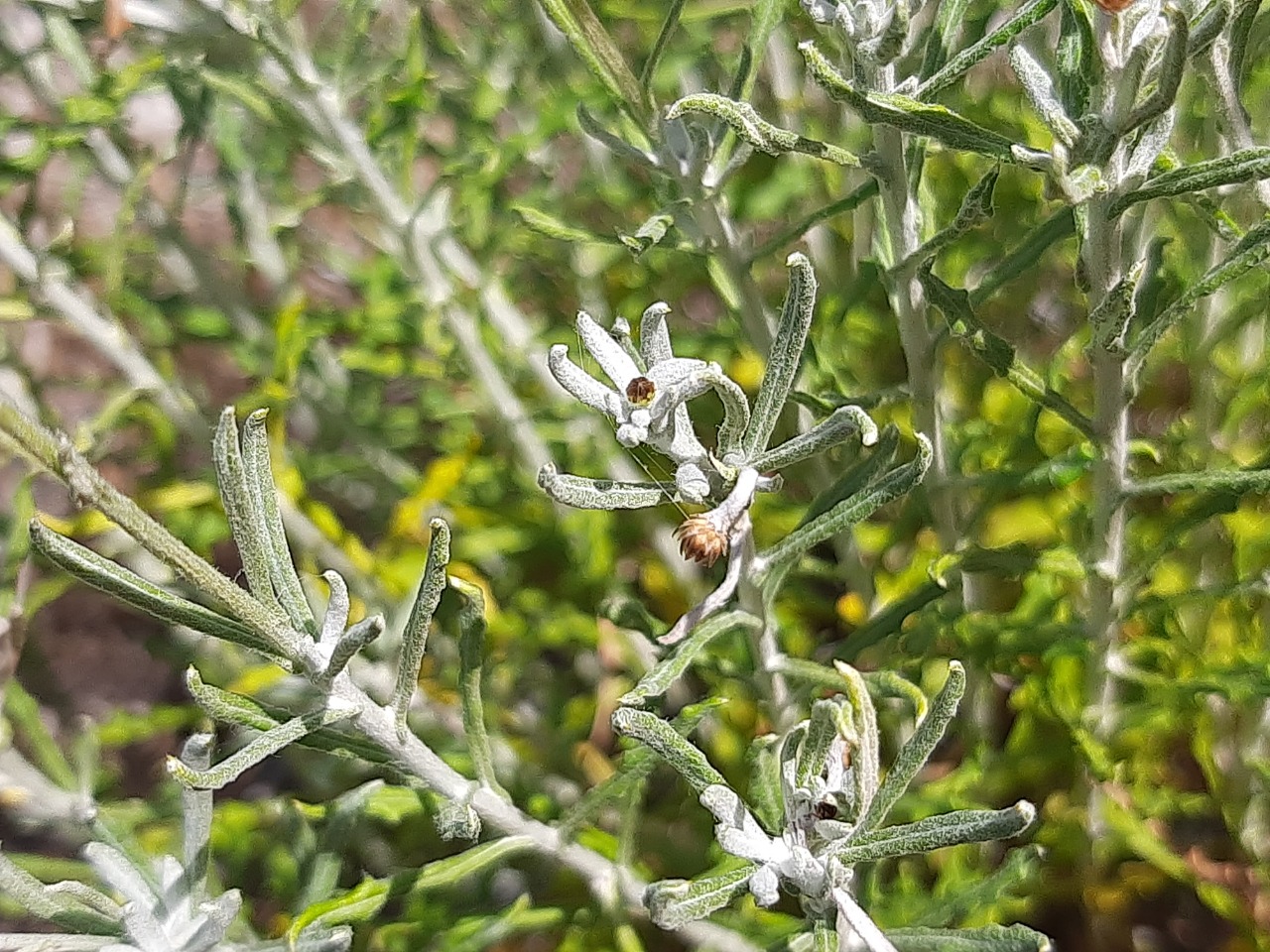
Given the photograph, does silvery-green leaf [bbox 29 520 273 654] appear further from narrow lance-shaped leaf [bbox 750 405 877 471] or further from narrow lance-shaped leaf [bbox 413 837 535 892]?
narrow lance-shaped leaf [bbox 750 405 877 471]

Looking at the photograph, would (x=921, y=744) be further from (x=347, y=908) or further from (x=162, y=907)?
(x=162, y=907)

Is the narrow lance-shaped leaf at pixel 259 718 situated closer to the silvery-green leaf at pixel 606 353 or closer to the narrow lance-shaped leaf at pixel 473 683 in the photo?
the narrow lance-shaped leaf at pixel 473 683

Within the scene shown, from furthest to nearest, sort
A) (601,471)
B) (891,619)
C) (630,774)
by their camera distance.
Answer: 1. (601,471)
2. (891,619)
3. (630,774)

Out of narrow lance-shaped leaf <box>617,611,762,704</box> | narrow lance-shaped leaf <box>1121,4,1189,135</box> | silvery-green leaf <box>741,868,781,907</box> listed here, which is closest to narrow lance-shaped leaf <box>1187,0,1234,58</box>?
narrow lance-shaped leaf <box>1121,4,1189,135</box>

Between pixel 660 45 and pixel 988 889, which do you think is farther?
pixel 988 889

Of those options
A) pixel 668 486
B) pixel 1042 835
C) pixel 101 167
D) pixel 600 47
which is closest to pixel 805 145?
pixel 600 47

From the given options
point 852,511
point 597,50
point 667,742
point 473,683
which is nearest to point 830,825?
point 667,742

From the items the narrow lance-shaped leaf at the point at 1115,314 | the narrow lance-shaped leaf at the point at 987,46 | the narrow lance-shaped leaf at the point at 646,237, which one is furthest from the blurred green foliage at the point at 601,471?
the narrow lance-shaped leaf at the point at 987,46

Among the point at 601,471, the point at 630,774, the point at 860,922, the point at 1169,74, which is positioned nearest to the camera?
the point at 1169,74
